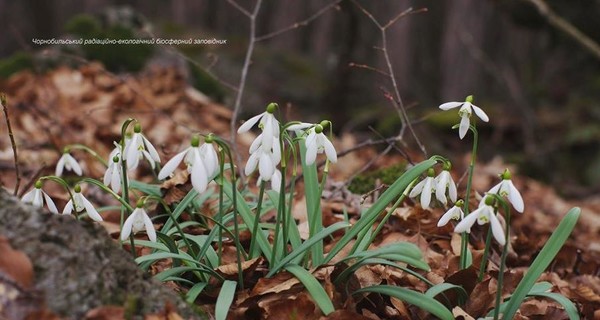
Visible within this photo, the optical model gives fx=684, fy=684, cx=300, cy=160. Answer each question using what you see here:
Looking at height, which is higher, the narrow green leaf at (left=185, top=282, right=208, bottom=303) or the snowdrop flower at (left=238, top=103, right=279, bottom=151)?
the snowdrop flower at (left=238, top=103, right=279, bottom=151)

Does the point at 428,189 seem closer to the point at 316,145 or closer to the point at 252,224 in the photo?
the point at 316,145

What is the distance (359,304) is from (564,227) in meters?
0.63

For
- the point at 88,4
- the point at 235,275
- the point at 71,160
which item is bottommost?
the point at 88,4

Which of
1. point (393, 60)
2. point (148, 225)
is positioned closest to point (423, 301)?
point (148, 225)

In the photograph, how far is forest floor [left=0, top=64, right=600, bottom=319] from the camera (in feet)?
6.48

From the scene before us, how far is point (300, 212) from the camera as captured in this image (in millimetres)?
3008

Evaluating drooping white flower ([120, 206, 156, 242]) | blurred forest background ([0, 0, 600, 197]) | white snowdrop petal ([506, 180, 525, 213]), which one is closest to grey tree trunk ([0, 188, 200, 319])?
drooping white flower ([120, 206, 156, 242])

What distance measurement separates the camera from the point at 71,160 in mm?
2215

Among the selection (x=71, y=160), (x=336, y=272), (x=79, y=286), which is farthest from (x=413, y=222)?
(x=79, y=286)

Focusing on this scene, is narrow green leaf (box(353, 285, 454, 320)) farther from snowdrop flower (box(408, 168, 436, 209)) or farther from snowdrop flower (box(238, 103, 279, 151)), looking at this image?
snowdrop flower (box(238, 103, 279, 151))

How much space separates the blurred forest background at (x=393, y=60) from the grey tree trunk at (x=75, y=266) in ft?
6.10

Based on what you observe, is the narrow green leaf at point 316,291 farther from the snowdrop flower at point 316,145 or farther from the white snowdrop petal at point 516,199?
the white snowdrop petal at point 516,199

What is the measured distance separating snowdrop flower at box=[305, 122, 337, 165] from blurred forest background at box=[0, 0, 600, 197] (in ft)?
5.41

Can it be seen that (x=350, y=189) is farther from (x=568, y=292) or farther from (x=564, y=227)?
(x=564, y=227)
